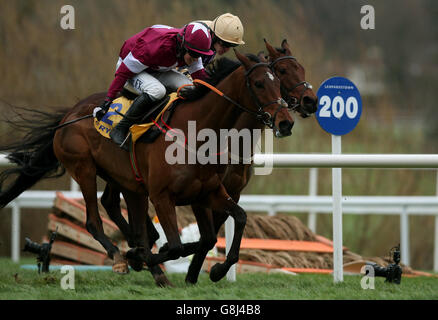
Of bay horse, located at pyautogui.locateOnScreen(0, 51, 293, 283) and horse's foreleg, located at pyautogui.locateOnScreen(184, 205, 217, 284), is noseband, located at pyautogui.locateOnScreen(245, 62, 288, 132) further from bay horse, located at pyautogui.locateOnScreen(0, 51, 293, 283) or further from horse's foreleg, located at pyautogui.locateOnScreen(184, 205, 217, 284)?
horse's foreleg, located at pyautogui.locateOnScreen(184, 205, 217, 284)

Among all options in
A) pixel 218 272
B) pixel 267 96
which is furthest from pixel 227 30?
pixel 218 272

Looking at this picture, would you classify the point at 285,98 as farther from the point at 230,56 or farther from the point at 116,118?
the point at 230,56

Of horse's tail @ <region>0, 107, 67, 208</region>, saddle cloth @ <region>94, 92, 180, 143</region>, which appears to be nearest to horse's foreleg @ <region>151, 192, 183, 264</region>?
saddle cloth @ <region>94, 92, 180, 143</region>

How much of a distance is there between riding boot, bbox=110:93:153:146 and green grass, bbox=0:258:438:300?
1034mm

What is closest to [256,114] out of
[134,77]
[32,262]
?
[134,77]

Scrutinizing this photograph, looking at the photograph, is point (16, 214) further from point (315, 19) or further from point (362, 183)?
point (315, 19)

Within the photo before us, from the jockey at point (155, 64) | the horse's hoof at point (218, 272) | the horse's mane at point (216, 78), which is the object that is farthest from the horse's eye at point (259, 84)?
the horse's hoof at point (218, 272)

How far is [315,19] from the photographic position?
11797mm

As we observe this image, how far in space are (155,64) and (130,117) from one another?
42 centimetres

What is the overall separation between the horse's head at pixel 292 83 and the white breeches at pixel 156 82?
70 cm

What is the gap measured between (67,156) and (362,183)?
502cm

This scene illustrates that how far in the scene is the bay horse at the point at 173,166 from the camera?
5.32 meters

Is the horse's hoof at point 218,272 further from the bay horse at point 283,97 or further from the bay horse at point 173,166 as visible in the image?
the bay horse at point 283,97

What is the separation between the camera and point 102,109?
19.9 feet
